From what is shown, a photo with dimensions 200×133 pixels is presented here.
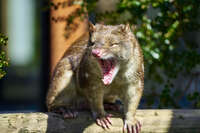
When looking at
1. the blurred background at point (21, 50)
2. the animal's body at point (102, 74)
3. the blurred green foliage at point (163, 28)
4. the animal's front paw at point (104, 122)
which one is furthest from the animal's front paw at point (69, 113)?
the blurred background at point (21, 50)

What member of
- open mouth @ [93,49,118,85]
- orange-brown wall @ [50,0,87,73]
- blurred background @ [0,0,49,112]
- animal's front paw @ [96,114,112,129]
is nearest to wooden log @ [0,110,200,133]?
animal's front paw @ [96,114,112,129]

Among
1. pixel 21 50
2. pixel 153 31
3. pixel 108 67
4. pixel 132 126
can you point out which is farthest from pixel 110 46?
pixel 21 50

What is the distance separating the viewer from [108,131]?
356cm

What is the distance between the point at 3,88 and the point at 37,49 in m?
1.31

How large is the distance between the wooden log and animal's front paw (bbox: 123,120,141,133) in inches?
1.4

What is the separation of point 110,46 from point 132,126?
0.80 m

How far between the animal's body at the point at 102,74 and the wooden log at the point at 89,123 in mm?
76

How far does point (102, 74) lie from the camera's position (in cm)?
351

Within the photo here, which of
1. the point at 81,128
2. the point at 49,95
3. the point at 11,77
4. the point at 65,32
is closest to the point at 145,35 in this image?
Result: the point at 65,32

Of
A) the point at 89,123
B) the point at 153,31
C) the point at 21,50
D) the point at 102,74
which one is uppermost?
the point at 153,31

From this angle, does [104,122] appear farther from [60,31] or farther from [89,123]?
[60,31]

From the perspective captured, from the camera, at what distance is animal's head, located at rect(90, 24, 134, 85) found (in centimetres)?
329

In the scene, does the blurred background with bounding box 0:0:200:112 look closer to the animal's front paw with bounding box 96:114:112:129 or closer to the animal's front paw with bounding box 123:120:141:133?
the animal's front paw with bounding box 123:120:141:133

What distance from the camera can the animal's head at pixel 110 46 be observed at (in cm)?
329
